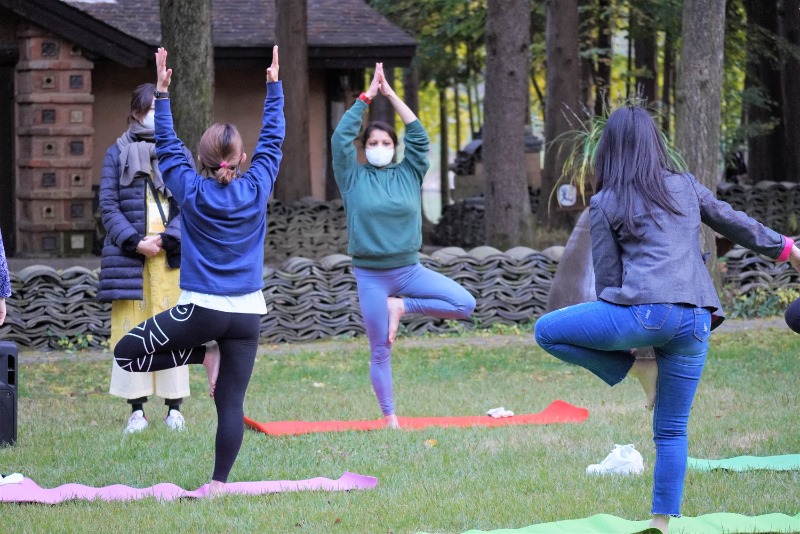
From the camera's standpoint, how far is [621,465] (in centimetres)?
621

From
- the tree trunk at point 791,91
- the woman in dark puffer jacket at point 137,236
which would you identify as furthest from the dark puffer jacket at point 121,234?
the tree trunk at point 791,91

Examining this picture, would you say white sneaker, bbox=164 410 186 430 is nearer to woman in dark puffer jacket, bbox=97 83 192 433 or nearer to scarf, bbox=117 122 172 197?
woman in dark puffer jacket, bbox=97 83 192 433

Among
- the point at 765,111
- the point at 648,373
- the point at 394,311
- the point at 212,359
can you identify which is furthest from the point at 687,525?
the point at 765,111

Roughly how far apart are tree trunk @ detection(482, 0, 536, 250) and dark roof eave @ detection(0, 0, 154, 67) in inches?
197

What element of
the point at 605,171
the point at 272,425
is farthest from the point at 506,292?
the point at 605,171

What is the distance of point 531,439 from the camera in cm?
716

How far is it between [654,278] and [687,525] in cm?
114

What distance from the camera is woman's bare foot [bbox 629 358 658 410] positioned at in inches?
196

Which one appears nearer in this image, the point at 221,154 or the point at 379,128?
the point at 221,154

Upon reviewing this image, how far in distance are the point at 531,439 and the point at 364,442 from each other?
1.01m

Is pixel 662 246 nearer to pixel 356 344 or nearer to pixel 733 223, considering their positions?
pixel 733 223

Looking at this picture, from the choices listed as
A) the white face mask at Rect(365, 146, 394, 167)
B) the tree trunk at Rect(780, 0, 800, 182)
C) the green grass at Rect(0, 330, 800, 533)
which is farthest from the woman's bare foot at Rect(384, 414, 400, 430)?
the tree trunk at Rect(780, 0, 800, 182)

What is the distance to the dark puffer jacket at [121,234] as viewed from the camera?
291 inches

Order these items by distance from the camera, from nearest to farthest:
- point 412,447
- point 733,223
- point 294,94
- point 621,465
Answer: point 733,223 → point 621,465 → point 412,447 → point 294,94
